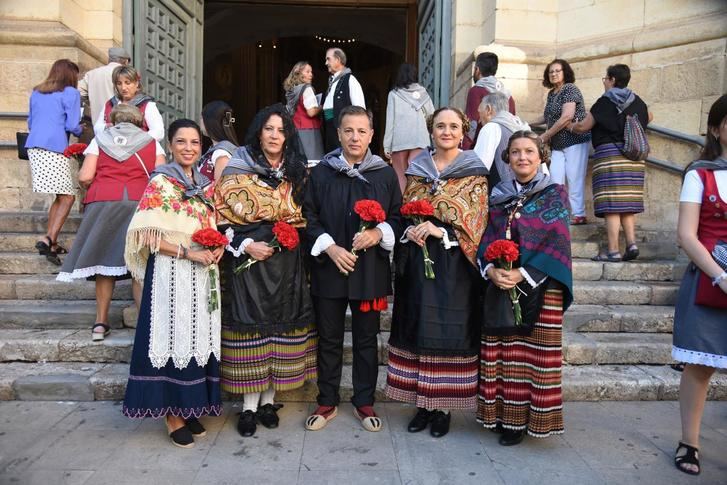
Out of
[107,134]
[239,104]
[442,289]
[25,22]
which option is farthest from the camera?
[239,104]

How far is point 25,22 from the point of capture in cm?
680

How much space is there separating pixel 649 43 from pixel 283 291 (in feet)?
19.2

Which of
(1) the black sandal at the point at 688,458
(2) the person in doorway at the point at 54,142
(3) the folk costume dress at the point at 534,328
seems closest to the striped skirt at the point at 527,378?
(3) the folk costume dress at the point at 534,328

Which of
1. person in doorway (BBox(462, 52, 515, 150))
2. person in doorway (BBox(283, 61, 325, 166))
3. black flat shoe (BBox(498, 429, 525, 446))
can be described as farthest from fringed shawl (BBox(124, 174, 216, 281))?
person in doorway (BBox(462, 52, 515, 150))

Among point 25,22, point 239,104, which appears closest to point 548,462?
point 25,22

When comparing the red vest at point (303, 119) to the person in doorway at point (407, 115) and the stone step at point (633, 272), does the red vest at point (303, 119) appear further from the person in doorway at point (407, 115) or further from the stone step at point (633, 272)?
the stone step at point (633, 272)

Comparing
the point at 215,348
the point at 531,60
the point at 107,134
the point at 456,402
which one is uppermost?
the point at 531,60

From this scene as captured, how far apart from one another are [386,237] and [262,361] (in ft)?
3.68

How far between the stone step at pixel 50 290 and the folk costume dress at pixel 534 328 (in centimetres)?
337

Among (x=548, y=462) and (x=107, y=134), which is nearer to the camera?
(x=548, y=462)

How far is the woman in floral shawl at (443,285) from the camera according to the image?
345 centimetres

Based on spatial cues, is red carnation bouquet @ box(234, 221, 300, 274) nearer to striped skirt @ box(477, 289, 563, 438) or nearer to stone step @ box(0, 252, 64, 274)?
striped skirt @ box(477, 289, 563, 438)

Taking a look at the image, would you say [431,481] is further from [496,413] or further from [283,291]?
[283,291]

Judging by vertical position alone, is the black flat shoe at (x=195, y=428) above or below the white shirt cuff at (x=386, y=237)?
below
